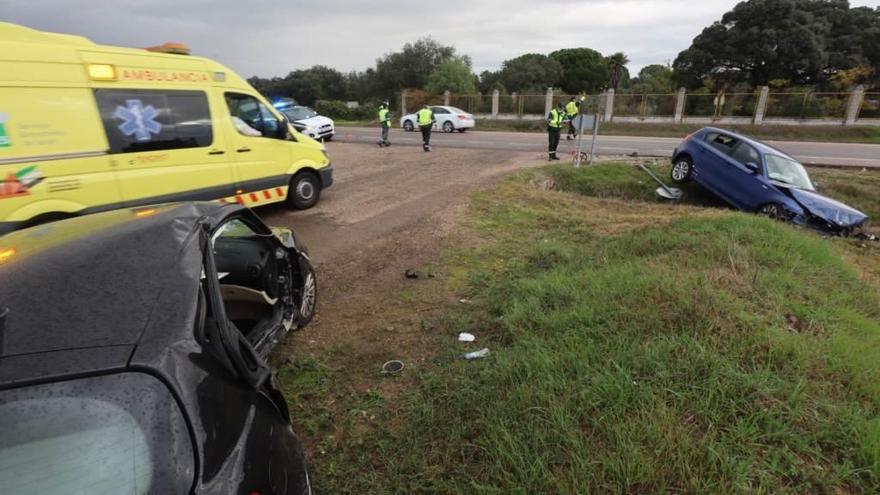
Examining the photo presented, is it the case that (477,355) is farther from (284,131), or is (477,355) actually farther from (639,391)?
(284,131)

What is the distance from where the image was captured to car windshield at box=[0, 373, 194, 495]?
1.22 m

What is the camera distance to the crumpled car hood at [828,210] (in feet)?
25.8

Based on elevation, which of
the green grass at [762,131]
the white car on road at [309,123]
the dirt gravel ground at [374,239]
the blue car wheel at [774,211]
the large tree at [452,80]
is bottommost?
the green grass at [762,131]

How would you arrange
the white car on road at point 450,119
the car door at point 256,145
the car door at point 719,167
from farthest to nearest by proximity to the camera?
1. the white car on road at point 450,119
2. the car door at point 719,167
3. the car door at point 256,145

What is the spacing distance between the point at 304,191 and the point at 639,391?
7042 millimetres

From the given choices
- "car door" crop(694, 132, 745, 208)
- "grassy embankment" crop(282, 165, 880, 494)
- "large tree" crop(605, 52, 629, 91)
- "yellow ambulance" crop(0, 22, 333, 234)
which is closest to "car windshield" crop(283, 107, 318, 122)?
"yellow ambulance" crop(0, 22, 333, 234)

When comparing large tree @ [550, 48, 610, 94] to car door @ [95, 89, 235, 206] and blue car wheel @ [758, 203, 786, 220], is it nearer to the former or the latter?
blue car wheel @ [758, 203, 786, 220]

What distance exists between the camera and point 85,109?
17.6 ft

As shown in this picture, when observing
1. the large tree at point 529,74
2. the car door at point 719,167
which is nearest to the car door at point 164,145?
the car door at point 719,167

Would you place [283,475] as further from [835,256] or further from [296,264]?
[835,256]

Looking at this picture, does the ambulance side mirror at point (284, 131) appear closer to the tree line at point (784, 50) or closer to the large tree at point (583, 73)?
the tree line at point (784, 50)

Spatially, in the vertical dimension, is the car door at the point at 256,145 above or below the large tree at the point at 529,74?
below

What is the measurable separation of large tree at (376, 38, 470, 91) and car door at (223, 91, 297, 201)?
48201mm

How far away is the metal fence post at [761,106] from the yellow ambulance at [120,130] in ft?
96.1
